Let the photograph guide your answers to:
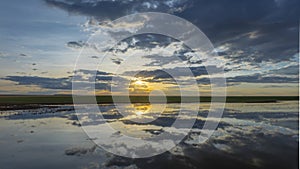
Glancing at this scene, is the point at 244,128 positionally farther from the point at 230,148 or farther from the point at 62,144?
the point at 62,144

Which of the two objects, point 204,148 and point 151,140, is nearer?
point 204,148

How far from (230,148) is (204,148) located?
1574mm

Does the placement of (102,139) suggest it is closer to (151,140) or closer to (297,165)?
(151,140)

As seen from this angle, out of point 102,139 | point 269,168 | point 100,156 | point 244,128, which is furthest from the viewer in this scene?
point 244,128

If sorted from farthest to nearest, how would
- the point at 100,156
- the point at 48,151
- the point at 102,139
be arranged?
the point at 102,139 → the point at 48,151 → the point at 100,156

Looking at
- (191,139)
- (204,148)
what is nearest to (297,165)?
(204,148)

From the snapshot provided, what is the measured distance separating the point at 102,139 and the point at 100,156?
497 cm

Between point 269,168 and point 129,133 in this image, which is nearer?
point 269,168

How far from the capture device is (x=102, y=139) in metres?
19.3

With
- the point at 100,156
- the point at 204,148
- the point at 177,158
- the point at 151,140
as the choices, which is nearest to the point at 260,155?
the point at 204,148

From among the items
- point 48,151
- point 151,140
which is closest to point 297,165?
point 151,140

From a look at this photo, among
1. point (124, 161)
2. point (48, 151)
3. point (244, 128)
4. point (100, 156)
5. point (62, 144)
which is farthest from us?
point (244, 128)

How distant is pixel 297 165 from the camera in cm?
1257

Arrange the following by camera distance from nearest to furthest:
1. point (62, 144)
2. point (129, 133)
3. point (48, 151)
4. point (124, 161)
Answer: point (124, 161)
point (48, 151)
point (62, 144)
point (129, 133)
